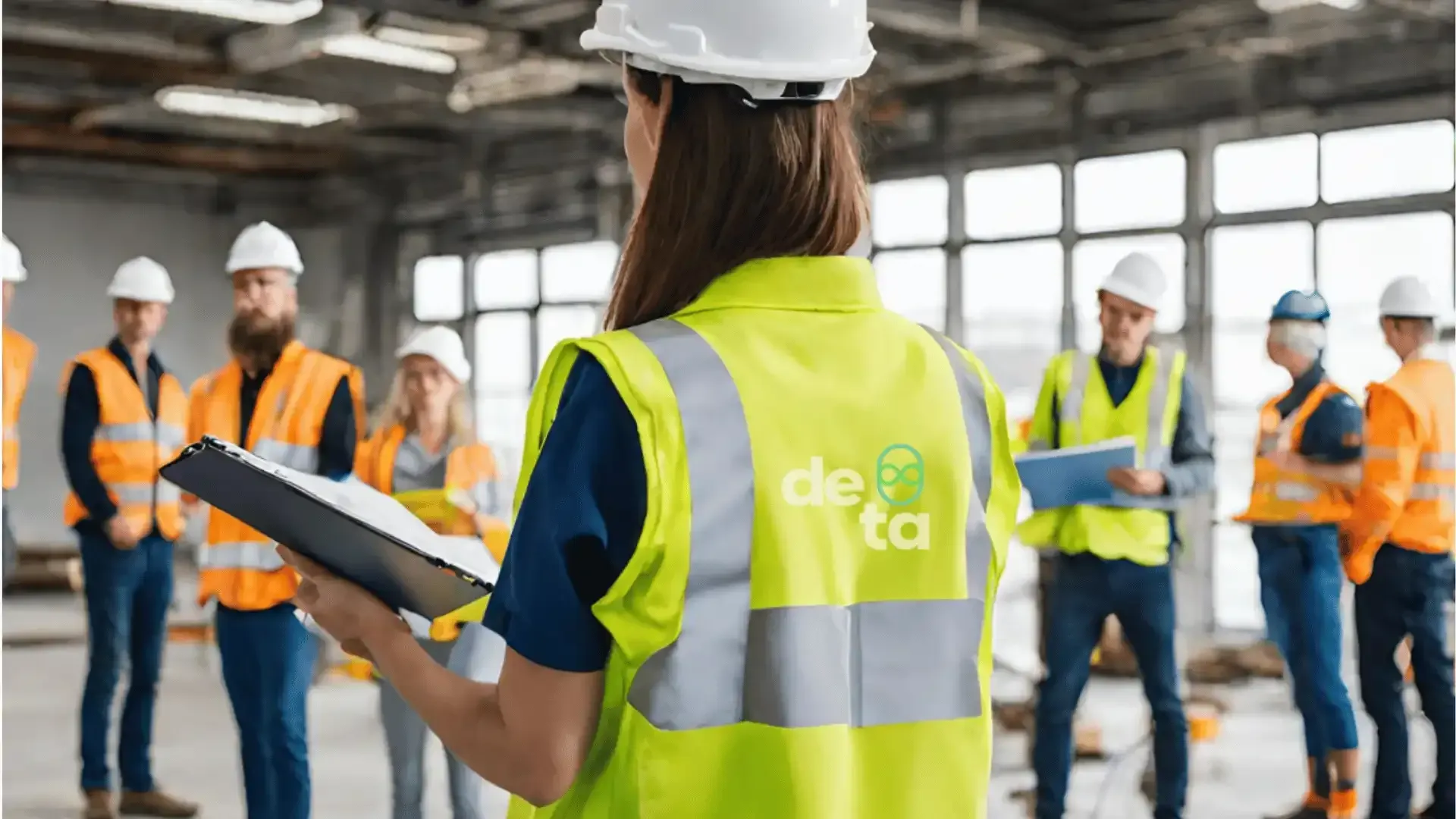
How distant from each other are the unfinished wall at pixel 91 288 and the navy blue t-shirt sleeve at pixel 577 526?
23.3ft

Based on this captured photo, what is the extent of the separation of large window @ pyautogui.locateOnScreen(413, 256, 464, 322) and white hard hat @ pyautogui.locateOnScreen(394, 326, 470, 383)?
4.63m

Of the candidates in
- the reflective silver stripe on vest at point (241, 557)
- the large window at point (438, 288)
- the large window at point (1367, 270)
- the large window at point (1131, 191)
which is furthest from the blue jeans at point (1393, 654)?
the large window at point (438, 288)

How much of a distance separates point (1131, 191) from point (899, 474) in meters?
8.38

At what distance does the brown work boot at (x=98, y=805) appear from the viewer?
5098 millimetres

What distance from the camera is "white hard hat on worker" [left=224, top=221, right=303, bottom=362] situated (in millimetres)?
4070

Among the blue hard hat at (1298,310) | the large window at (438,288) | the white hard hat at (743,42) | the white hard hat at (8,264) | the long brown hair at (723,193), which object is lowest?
the long brown hair at (723,193)

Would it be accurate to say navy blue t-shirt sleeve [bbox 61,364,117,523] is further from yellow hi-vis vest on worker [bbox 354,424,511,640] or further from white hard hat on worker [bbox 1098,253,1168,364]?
white hard hat on worker [bbox 1098,253,1168,364]

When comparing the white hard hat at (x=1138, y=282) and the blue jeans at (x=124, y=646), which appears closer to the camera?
the white hard hat at (x=1138, y=282)

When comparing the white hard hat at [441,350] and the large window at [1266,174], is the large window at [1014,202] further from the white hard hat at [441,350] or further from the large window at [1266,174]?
the white hard hat at [441,350]

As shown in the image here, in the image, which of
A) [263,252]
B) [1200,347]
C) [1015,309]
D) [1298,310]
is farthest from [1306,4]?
[263,252]

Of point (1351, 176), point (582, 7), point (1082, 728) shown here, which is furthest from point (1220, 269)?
point (582, 7)

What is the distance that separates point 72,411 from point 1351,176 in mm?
6715

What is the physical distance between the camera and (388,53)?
8.55 meters

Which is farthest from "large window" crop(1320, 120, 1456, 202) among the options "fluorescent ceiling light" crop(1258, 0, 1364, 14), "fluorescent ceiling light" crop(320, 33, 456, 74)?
"fluorescent ceiling light" crop(320, 33, 456, 74)
